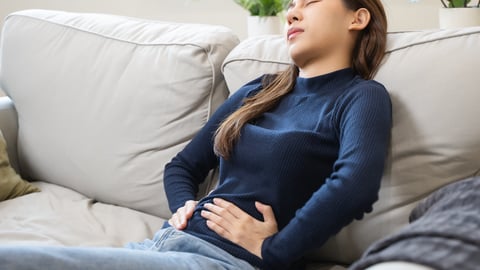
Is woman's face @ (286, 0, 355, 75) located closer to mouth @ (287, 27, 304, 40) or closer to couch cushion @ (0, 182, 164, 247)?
mouth @ (287, 27, 304, 40)

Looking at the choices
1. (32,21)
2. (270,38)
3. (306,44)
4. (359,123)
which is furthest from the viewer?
(32,21)

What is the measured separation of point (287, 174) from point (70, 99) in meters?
0.85

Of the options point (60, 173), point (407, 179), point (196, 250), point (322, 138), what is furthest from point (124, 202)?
point (407, 179)

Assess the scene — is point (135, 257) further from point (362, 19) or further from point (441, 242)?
point (362, 19)

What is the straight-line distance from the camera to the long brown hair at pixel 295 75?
1.33 meters

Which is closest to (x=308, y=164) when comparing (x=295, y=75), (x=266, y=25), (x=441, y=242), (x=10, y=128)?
(x=295, y=75)

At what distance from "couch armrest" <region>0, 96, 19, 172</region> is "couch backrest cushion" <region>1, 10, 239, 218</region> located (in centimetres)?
4

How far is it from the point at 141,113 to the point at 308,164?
1.96 feet

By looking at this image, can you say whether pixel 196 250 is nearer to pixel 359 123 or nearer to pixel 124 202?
pixel 359 123

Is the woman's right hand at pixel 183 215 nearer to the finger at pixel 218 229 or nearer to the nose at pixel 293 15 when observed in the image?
the finger at pixel 218 229

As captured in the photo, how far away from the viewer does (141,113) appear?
1.64 metres

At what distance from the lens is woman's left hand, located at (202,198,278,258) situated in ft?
3.87

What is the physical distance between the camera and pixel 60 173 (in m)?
1.81

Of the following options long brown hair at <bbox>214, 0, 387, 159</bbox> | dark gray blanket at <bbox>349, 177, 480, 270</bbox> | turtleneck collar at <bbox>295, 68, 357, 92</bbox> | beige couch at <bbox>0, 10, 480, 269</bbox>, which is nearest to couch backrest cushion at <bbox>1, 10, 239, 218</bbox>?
beige couch at <bbox>0, 10, 480, 269</bbox>
